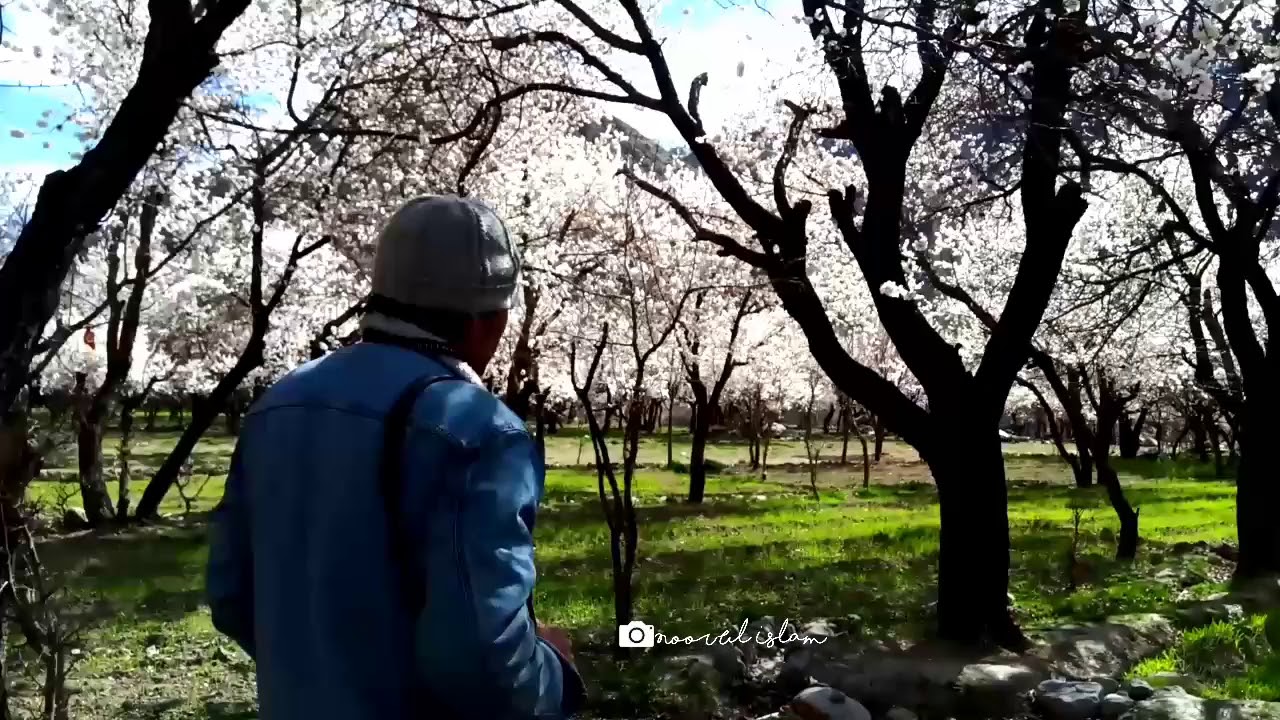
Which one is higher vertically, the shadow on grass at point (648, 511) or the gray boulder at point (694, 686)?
the shadow on grass at point (648, 511)

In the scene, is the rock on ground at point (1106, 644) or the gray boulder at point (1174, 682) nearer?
the gray boulder at point (1174, 682)

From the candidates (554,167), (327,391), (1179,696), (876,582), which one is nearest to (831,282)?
(554,167)

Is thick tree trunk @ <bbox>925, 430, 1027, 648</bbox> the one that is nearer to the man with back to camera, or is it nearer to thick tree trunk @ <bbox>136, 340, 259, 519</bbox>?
the man with back to camera

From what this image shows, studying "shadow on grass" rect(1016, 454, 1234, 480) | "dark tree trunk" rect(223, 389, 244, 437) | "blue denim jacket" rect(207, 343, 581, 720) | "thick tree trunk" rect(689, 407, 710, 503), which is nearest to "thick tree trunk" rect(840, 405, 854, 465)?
"shadow on grass" rect(1016, 454, 1234, 480)

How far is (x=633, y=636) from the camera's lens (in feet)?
25.1

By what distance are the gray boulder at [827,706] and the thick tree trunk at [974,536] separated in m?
1.48

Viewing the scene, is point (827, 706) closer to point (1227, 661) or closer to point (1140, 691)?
point (1140, 691)

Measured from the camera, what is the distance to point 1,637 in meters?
3.82

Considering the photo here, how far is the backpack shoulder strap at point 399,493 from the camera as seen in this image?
147cm

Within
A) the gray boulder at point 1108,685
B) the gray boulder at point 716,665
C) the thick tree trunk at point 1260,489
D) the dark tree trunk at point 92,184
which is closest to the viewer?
the dark tree trunk at point 92,184

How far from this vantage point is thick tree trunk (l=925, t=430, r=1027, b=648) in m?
7.24

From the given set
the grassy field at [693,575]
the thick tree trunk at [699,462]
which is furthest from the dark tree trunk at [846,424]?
the thick tree trunk at [699,462]

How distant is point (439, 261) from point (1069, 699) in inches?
214

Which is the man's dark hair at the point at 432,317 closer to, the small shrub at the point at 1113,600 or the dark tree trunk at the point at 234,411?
the small shrub at the point at 1113,600
